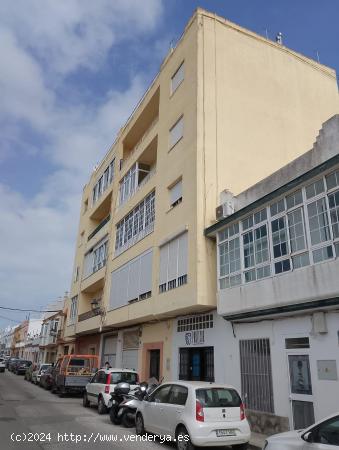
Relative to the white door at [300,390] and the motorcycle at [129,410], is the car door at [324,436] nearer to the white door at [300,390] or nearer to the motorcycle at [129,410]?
the white door at [300,390]

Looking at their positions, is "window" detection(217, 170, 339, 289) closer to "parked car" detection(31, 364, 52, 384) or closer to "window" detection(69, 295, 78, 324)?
"parked car" detection(31, 364, 52, 384)

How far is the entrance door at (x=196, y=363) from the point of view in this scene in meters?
14.0

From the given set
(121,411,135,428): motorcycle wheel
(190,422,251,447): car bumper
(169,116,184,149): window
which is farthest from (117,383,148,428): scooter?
(169,116,184,149): window

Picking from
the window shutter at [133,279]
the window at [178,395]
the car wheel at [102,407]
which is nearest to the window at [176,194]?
the window shutter at [133,279]

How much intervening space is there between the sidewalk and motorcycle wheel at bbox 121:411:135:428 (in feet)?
11.4

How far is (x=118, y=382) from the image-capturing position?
14.3 m

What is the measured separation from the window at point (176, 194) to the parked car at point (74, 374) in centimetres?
988

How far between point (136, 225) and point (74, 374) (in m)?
8.13

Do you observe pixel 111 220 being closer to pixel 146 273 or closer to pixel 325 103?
pixel 146 273

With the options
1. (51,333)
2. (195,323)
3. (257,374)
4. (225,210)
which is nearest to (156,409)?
(257,374)

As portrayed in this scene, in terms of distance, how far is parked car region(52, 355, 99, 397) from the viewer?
19.6m

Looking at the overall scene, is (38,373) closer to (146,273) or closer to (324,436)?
(146,273)

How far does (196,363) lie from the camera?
1465cm

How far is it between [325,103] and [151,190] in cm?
982
